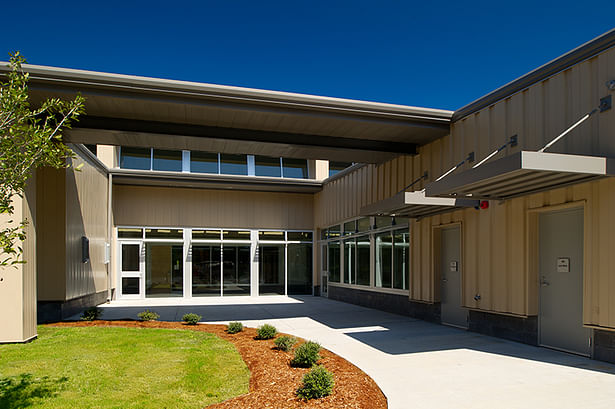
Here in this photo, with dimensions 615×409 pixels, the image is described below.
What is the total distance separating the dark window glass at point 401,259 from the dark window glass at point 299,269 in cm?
726

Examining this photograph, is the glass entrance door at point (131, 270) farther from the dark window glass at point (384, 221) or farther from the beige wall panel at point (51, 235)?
the dark window glass at point (384, 221)

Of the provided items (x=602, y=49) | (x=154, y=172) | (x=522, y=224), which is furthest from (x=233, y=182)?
(x=602, y=49)

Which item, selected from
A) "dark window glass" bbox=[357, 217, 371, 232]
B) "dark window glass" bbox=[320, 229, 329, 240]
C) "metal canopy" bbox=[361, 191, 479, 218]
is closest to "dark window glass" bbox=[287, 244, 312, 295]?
"dark window glass" bbox=[320, 229, 329, 240]

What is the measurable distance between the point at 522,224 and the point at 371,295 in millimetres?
6531

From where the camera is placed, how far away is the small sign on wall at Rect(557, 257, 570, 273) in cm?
747

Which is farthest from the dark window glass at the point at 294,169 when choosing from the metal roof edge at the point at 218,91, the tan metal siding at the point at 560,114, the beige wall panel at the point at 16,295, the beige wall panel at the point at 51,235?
the beige wall panel at the point at 16,295

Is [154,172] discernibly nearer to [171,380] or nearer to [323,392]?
[171,380]

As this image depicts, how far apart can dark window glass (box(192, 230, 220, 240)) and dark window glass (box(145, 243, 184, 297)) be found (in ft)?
2.26

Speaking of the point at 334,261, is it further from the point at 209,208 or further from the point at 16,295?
the point at 16,295

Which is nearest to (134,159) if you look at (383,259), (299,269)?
(299,269)

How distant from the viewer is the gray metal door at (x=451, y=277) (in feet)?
33.1

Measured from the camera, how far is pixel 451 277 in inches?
412

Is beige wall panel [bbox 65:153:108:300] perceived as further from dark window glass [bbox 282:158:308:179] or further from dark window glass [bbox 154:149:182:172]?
dark window glass [bbox 282:158:308:179]

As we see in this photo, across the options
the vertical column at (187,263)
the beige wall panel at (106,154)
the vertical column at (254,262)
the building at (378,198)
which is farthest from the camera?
A: the vertical column at (254,262)
